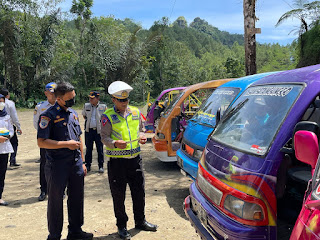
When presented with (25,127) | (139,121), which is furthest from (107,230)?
(25,127)

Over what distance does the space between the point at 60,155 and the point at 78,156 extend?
0.80 ft

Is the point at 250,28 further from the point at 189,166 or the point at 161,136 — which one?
the point at 189,166

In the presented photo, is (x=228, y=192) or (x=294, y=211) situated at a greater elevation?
(x=228, y=192)

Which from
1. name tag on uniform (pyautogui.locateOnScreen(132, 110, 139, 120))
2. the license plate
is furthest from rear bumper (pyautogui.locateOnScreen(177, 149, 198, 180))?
name tag on uniform (pyautogui.locateOnScreen(132, 110, 139, 120))

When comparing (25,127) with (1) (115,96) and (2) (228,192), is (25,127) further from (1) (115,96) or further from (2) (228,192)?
(2) (228,192)

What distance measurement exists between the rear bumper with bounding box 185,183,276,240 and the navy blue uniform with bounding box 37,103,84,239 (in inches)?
57.2

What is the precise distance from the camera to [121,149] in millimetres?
3529

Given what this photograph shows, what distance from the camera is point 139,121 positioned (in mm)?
3885

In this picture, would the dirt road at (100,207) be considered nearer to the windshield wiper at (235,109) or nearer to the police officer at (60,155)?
the police officer at (60,155)

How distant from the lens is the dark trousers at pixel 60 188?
332 centimetres

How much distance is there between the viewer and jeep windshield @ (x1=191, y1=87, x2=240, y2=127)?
15.8 feet

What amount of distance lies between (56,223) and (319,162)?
2.88 metres

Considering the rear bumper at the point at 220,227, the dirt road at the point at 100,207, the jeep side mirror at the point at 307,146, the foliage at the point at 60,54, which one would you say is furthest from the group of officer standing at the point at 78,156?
the foliage at the point at 60,54

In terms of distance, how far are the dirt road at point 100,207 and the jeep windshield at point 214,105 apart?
137 centimetres
